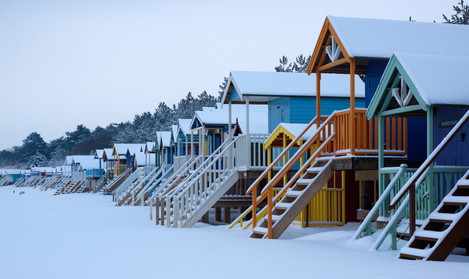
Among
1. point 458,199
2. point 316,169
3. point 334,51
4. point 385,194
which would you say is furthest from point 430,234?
point 334,51

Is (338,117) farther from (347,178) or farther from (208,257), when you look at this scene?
(208,257)

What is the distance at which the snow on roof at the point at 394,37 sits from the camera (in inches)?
658

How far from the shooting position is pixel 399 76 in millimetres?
14172

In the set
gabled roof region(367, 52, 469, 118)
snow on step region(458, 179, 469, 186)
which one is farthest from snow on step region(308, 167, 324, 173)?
snow on step region(458, 179, 469, 186)

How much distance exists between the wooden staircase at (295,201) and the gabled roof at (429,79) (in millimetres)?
2654

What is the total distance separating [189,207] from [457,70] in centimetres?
1056

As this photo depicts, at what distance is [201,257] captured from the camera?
503 inches

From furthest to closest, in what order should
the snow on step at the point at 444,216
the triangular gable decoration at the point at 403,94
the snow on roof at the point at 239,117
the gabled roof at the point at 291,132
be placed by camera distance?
the snow on roof at the point at 239,117 → the gabled roof at the point at 291,132 → the triangular gable decoration at the point at 403,94 → the snow on step at the point at 444,216

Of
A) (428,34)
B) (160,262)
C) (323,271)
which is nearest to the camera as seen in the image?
(323,271)

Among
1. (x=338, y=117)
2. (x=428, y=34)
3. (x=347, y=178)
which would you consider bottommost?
(x=347, y=178)

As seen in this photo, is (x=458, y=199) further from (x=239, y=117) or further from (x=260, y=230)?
(x=239, y=117)

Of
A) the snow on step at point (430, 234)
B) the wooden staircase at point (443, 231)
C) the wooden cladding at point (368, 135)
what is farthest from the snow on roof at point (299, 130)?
the snow on step at point (430, 234)

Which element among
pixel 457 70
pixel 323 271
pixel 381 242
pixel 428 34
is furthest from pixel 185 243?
pixel 428 34

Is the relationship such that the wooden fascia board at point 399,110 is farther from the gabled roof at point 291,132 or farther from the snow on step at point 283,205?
the gabled roof at point 291,132
